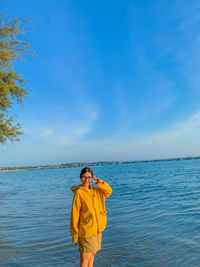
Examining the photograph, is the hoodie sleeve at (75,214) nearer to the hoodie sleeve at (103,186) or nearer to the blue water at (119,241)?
the hoodie sleeve at (103,186)

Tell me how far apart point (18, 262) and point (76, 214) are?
340 cm

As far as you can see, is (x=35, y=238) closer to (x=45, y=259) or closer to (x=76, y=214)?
(x=45, y=259)

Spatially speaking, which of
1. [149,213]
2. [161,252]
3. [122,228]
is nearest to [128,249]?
[161,252]

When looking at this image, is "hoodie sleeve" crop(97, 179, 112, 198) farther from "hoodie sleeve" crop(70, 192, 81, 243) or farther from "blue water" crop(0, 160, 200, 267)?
"blue water" crop(0, 160, 200, 267)

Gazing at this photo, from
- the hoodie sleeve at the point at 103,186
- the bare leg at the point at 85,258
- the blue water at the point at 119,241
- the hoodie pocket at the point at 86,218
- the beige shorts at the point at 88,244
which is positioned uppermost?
the hoodie sleeve at the point at 103,186

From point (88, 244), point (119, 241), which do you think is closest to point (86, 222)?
point (88, 244)

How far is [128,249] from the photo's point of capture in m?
6.64

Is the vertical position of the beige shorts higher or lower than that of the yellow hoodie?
lower

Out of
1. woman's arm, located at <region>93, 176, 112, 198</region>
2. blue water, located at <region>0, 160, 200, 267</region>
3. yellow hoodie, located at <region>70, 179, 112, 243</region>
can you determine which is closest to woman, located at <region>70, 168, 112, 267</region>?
yellow hoodie, located at <region>70, 179, 112, 243</region>

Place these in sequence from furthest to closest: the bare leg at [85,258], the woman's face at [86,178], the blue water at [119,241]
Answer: the blue water at [119,241]
the woman's face at [86,178]
the bare leg at [85,258]

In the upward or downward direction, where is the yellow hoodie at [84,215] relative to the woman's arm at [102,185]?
downward

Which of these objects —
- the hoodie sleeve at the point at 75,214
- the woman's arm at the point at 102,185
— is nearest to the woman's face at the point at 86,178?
the woman's arm at the point at 102,185

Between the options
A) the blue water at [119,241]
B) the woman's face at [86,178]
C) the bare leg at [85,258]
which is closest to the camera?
the bare leg at [85,258]

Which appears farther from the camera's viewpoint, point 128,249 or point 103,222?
point 128,249
